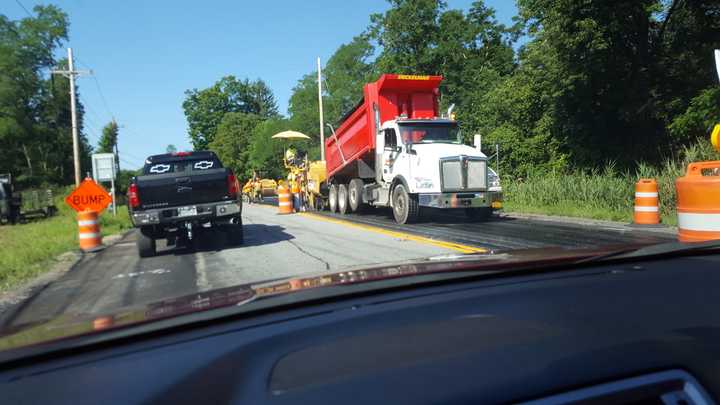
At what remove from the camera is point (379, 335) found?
1.31m

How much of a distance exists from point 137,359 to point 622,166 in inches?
908

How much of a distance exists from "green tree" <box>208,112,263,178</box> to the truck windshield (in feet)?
203

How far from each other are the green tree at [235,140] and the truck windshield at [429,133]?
6192 cm

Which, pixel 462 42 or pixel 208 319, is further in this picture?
pixel 462 42

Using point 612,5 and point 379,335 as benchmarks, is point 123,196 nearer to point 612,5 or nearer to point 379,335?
point 612,5

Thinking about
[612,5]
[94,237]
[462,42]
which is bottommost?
[94,237]

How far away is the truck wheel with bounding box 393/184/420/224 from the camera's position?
43.0ft

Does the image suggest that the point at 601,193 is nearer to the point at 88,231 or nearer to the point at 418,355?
the point at 88,231

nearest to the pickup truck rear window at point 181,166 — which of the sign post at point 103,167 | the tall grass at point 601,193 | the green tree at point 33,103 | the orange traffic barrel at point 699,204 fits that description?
the orange traffic barrel at point 699,204

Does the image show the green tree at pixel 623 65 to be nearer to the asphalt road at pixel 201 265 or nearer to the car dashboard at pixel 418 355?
the asphalt road at pixel 201 265

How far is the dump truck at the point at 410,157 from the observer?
1267 cm

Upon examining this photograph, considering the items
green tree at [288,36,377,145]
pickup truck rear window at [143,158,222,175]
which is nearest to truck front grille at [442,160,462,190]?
pickup truck rear window at [143,158,222,175]

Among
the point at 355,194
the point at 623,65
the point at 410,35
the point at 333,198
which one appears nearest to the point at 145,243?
the point at 355,194

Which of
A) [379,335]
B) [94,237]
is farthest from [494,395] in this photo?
[94,237]
